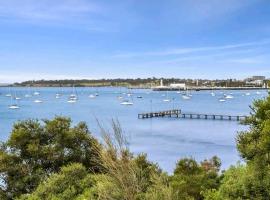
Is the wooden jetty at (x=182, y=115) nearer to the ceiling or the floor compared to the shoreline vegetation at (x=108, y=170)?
nearer to the floor

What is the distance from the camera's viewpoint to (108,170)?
12.4m

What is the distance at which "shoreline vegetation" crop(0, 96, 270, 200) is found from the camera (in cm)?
1201

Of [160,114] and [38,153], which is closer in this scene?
[38,153]

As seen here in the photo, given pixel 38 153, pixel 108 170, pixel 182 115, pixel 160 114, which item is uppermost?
pixel 108 170

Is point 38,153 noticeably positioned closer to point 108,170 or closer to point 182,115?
point 108,170

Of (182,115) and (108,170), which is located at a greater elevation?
(108,170)

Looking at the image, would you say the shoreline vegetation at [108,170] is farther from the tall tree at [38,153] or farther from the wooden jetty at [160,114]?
the wooden jetty at [160,114]

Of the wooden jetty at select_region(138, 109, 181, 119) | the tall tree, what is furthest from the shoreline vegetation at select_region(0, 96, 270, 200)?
the wooden jetty at select_region(138, 109, 181, 119)

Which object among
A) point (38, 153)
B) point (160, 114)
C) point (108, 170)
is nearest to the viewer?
point (108, 170)

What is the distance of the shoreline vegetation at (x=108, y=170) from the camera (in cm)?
1201

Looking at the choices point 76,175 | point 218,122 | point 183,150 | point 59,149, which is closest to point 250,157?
point 76,175

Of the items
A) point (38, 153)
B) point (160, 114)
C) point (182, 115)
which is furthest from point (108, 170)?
point (182, 115)

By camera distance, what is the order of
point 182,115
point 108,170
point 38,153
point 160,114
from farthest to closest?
point 182,115, point 160,114, point 38,153, point 108,170

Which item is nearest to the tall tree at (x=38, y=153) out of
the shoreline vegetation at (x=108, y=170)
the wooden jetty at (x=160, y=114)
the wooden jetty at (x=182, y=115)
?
the shoreline vegetation at (x=108, y=170)
